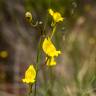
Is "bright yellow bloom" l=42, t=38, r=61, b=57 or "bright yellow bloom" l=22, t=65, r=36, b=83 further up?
"bright yellow bloom" l=42, t=38, r=61, b=57

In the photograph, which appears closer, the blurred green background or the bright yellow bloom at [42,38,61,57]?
the bright yellow bloom at [42,38,61,57]

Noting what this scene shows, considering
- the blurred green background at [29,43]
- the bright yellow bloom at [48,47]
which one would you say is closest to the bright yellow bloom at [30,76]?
the bright yellow bloom at [48,47]

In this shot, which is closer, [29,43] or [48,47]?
[48,47]

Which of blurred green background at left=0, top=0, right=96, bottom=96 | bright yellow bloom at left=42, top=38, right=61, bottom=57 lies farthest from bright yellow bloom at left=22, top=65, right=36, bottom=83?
blurred green background at left=0, top=0, right=96, bottom=96

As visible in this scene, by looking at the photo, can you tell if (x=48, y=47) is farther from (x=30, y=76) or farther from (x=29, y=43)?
(x=29, y=43)

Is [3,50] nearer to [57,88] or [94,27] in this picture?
[94,27]

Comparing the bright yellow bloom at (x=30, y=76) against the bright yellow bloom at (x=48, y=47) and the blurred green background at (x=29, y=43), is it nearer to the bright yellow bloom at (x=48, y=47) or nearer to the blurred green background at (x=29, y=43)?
the bright yellow bloom at (x=48, y=47)

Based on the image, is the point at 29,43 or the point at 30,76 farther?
the point at 29,43

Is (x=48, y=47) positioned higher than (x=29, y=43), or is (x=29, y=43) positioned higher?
(x=48, y=47)

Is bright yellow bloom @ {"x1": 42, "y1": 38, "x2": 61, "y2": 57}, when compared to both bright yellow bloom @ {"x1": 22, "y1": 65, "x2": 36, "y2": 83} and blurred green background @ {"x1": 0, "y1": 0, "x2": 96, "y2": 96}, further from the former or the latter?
blurred green background @ {"x1": 0, "y1": 0, "x2": 96, "y2": 96}

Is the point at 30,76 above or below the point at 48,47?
below

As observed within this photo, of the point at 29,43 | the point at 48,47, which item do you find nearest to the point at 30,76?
the point at 48,47
